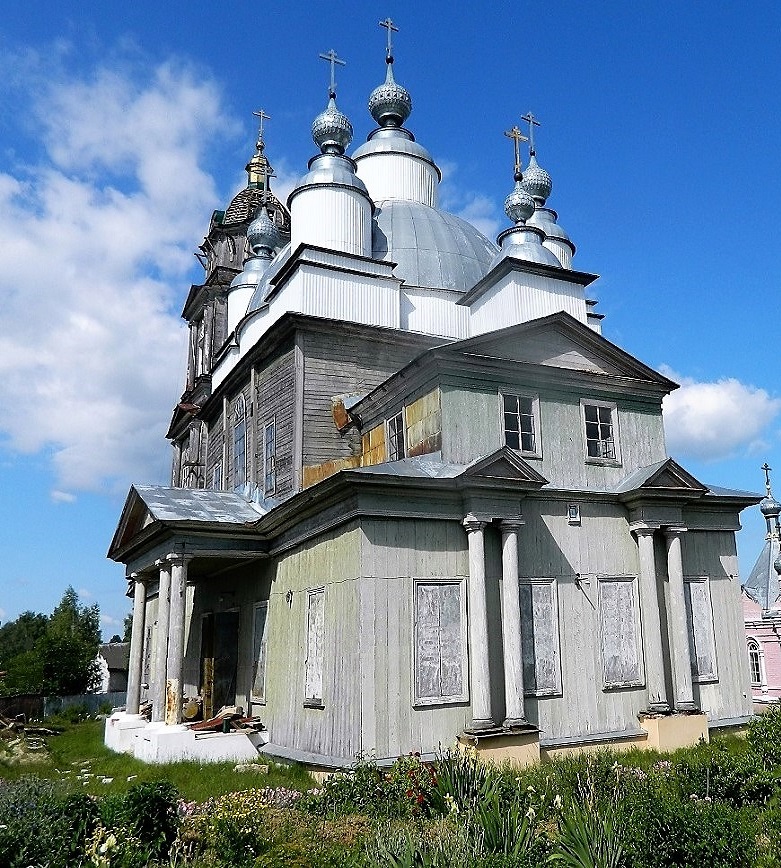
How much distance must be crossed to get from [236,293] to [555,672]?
17294 mm

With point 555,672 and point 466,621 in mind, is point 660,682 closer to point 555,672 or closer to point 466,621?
point 555,672

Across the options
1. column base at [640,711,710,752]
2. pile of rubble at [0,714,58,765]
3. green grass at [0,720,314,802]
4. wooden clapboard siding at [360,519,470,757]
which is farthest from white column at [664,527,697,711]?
pile of rubble at [0,714,58,765]

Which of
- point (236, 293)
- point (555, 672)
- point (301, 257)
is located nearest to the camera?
point (555, 672)

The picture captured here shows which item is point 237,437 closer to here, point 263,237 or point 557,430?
point 263,237

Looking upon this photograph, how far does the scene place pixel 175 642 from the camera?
15.5 meters

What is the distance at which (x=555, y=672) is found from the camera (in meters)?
13.8

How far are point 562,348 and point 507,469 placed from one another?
11.5 ft

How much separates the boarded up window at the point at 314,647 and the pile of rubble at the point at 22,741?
6.08 meters

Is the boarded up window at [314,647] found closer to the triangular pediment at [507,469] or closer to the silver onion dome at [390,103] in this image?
the triangular pediment at [507,469]

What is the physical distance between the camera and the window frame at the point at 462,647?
12375 mm

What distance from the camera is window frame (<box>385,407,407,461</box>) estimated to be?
51.0ft

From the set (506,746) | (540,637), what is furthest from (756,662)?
(506,746)

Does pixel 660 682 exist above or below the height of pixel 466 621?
below

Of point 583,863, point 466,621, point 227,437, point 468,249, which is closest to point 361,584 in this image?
point 466,621
